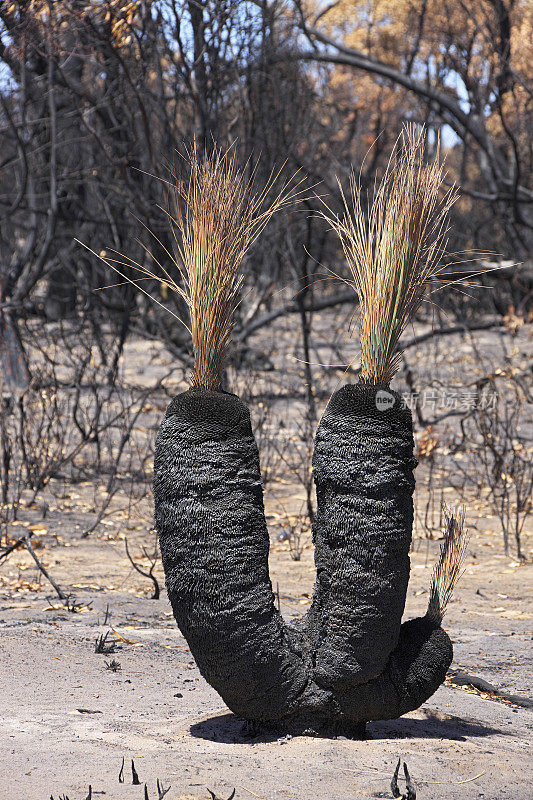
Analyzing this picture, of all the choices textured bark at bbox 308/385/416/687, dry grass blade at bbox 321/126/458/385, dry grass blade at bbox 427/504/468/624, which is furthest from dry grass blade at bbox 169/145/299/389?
dry grass blade at bbox 427/504/468/624

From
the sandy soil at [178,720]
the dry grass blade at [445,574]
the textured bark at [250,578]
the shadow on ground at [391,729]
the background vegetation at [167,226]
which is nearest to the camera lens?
the sandy soil at [178,720]

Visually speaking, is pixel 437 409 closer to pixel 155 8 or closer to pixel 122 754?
pixel 155 8

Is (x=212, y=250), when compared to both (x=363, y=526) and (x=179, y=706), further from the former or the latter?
(x=179, y=706)

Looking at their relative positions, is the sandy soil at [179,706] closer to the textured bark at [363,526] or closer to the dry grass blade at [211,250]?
the textured bark at [363,526]

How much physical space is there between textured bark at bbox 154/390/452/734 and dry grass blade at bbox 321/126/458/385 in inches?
7.0

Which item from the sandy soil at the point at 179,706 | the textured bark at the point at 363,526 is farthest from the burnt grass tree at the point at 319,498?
the sandy soil at the point at 179,706

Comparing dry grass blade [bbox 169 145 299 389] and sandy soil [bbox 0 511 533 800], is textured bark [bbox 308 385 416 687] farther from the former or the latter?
dry grass blade [bbox 169 145 299 389]

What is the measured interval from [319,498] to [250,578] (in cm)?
31

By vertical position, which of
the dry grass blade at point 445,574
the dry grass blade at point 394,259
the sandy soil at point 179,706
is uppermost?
the dry grass blade at point 394,259

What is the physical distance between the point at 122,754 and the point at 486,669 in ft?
6.15

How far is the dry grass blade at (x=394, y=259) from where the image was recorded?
2.61 metres

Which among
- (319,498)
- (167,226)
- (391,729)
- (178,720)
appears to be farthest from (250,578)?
(167,226)

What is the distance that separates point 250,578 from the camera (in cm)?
258

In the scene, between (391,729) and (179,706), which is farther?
(179,706)
